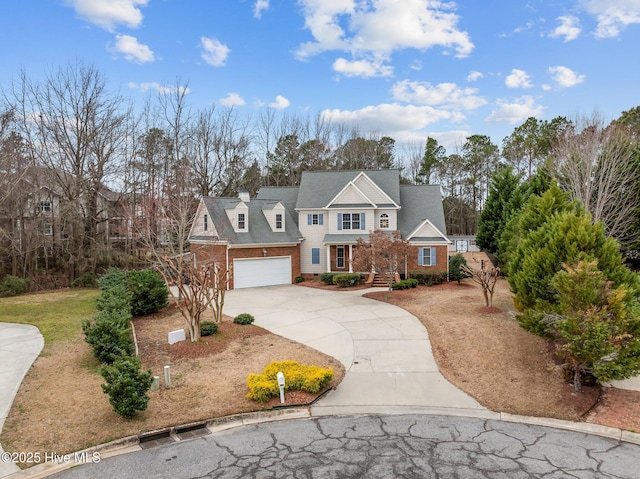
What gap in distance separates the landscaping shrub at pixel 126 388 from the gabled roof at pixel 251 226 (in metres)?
16.0

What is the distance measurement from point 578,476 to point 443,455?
1.94m

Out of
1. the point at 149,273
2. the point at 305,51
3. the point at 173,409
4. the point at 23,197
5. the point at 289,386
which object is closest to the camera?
the point at 173,409

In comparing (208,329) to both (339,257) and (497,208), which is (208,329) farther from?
(497,208)

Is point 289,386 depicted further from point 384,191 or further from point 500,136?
point 500,136

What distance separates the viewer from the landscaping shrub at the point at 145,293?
16562mm

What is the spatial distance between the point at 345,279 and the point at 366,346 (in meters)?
11.4

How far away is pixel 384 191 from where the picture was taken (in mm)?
27250

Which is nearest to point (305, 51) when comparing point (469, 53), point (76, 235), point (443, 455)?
point (469, 53)

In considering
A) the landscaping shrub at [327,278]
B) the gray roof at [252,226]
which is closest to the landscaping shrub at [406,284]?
the landscaping shrub at [327,278]

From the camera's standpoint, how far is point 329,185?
92.8 ft

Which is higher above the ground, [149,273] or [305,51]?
[305,51]

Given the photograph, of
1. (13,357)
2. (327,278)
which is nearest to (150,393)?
(13,357)

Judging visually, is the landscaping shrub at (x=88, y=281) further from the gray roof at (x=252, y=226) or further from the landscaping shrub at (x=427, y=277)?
the landscaping shrub at (x=427, y=277)

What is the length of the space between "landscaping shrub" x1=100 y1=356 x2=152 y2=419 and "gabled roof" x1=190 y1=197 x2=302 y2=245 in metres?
16.0
